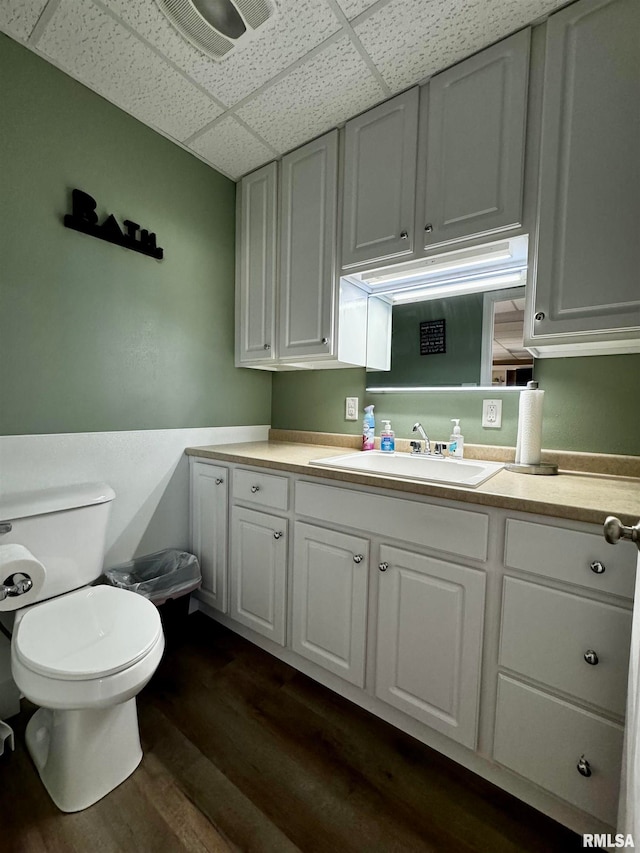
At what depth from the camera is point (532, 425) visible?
139 centimetres

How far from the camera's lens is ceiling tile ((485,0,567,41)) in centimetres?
118

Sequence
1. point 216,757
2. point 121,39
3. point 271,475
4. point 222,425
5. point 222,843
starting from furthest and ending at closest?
1. point 222,425
2. point 271,475
3. point 121,39
4. point 216,757
5. point 222,843

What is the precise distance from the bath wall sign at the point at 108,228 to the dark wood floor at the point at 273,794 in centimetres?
190

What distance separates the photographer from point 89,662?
0.99 m

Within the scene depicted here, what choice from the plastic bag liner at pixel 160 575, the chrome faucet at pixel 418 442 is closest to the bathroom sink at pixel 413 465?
the chrome faucet at pixel 418 442

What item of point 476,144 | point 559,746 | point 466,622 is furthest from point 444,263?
point 559,746

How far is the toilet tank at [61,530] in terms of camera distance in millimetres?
1259

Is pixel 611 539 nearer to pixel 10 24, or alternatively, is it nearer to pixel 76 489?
pixel 76 489

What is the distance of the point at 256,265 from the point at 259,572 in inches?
63.8

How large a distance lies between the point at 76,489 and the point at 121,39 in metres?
1.68

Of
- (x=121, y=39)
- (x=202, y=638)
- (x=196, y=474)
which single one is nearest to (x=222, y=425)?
(x=196, y=474)

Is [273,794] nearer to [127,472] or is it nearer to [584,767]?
[584,767]

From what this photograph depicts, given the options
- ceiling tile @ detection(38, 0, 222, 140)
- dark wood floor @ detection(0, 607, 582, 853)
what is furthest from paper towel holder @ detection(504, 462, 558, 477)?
ceiling tile @ detection(38, 0, 222, 140)

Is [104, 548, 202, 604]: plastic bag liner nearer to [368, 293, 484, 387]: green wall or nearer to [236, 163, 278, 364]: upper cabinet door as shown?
[236, 163, 278, 364]: upper cabinet door
